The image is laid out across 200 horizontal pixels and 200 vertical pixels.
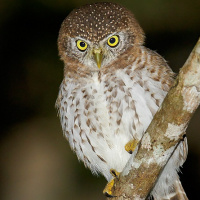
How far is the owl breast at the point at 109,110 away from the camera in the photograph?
457cm

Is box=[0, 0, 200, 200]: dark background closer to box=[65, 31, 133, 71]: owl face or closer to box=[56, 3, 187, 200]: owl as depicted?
box=[56, 3, 187, 200]: owl

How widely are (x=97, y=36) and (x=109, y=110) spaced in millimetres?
746

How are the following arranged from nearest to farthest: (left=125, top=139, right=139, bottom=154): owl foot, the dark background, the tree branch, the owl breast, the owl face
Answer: the tree branch, the owl breast, (left=125, top=139, right=139, bottom=154): owl foot, the owl face, the dark background

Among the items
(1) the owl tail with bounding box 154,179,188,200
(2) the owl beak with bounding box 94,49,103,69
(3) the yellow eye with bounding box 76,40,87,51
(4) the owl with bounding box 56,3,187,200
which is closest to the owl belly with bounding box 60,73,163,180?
(4) the owl with bounding box 56,3,187,200

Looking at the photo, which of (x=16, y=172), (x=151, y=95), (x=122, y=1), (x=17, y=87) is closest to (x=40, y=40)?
(x=17, y=87)

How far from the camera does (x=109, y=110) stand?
4602 mm

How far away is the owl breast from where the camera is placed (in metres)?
4.57

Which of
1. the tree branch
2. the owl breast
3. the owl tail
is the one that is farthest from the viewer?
the owl tail

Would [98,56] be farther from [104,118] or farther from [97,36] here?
[104,118]

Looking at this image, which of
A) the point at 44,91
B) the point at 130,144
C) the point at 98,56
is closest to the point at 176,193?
the point at 130,144

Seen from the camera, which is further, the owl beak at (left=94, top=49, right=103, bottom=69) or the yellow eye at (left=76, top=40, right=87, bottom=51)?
the yellow eye at (left=76, top=40, right=87, bottom=51)

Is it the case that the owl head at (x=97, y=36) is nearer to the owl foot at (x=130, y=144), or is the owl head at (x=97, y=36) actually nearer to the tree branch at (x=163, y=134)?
the owl foot at (x=130, y=144)

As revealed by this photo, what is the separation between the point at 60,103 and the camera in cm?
513

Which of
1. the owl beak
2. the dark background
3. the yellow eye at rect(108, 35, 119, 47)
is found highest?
the yellow eye at rect(108, 35, 119, 47)
